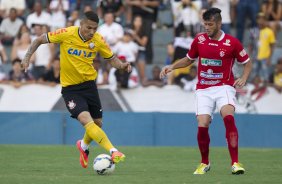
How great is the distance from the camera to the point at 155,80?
22.3m

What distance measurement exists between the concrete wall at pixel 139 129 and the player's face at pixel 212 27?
861 cm

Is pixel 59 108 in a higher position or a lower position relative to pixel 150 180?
lower

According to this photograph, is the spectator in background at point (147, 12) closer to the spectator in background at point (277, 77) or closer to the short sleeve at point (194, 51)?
the spectator in background at point (277, 77)

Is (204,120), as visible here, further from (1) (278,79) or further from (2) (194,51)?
(1) (278,79)

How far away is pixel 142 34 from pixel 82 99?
10.4m

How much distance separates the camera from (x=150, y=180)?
11188 millimetres

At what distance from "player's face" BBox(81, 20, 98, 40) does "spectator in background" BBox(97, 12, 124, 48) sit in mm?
9302

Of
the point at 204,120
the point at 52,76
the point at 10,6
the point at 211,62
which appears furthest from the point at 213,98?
the point at 10,6

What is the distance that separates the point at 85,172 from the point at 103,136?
0.61 meters

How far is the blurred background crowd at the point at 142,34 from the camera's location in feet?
72.3

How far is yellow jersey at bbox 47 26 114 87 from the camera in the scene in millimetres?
13047

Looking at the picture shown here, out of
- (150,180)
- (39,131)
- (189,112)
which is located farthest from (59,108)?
(150,180)

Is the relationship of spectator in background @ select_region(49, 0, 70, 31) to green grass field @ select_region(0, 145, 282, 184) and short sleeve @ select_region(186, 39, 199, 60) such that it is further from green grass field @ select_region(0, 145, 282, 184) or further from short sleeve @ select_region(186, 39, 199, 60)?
short sleeve @ select_region(186, 39, 199, 60)

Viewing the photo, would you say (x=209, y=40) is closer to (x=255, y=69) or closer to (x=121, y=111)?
(x=121, y=111)
